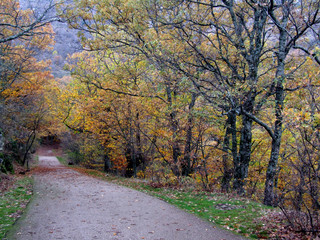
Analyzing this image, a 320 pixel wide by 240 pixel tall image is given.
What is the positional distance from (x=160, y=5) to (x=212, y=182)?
733 centimetres

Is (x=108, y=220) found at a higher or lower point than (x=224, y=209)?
lower

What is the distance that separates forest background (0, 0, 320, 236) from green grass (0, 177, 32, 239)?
3.82m

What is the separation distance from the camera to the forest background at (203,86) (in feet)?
22.2

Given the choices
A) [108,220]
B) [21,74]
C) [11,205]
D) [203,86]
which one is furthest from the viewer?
[21,74]

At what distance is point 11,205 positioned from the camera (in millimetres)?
7797

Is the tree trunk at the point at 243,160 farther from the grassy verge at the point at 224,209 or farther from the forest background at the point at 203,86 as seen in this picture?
the grassy verge at the point at 224,209

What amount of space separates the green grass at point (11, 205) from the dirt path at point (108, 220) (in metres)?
0.25

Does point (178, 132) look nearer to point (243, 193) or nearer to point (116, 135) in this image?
point (243, 193)

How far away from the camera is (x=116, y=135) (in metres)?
16.2

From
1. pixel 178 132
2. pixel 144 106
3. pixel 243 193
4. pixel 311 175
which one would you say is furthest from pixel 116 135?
pixel 311 175

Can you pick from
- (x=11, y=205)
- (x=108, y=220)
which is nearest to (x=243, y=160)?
(x=108, y=220)

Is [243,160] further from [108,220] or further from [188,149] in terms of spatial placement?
[108,220]

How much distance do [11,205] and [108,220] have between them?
144 inches

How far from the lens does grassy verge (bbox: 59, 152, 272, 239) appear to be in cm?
571
